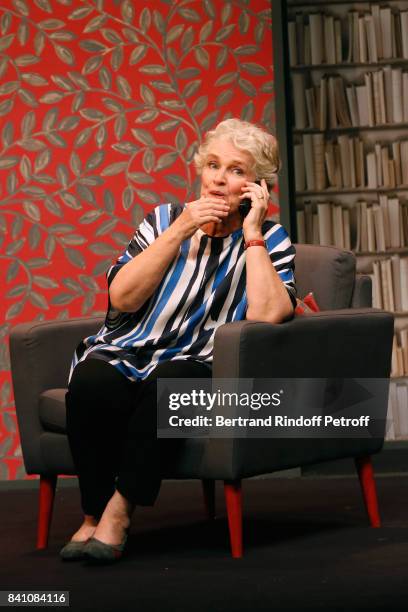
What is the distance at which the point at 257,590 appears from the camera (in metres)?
2.45

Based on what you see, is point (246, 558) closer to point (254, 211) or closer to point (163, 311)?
point (163, 311)

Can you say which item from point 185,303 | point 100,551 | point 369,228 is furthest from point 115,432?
point 369,228

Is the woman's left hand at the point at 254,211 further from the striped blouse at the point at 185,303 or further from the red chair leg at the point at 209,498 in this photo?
the red chair leg at the point at 209,498

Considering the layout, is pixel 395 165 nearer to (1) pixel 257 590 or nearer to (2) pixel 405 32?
(2) pixel 405 32

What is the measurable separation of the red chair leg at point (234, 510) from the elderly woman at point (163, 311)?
0.60ft

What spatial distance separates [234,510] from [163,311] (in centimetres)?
57

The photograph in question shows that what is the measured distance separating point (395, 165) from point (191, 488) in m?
2.03

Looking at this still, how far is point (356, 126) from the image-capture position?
5293 mm

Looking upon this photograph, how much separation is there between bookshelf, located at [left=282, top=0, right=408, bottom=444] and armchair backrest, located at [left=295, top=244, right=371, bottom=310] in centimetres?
196

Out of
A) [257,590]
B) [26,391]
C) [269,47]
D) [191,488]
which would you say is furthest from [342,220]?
[257,590]

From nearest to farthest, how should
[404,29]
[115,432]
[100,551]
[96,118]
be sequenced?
[100,551], [115,432], [96,118], [404,29]

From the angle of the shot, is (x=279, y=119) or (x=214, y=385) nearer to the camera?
(x=214, y=385)

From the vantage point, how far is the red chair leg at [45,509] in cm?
312

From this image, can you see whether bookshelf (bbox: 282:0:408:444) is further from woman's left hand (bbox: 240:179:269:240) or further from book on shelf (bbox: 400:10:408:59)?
woman's left hand (bbox: 240:179:269:240)
